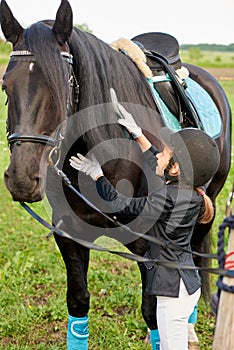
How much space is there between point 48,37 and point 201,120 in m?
1.36

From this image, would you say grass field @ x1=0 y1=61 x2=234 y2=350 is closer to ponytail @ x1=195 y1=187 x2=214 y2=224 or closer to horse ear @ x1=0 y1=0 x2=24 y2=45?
horse ear @ x1=0 y1=0 x2=24 y2=45

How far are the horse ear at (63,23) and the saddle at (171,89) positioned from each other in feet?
2.28

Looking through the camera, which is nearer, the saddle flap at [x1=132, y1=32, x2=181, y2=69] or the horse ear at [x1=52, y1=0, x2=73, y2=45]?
the horse ear at [x1=52, y1=0, x2=73, y2=45]

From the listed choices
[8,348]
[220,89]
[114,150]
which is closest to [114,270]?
[8,348]

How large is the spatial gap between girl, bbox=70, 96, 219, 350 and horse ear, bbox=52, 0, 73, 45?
2.07 feet

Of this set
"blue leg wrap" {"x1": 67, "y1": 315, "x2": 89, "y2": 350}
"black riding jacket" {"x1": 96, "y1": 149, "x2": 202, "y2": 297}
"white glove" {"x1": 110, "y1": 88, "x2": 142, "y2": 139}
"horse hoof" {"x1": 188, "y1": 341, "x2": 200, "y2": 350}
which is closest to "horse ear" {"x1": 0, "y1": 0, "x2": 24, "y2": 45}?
"white glove" {"x1": 110, "y1": 88, "x2": 142, "y2": 139}

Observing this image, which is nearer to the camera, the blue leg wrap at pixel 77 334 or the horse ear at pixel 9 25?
the horse ear at pixel 9 25

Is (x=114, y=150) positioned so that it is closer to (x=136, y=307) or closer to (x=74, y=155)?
(x=74, y=155)

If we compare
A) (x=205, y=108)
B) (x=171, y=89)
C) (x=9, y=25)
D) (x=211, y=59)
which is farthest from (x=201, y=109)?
(x=211, y=59)

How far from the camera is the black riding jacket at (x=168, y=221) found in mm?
2305

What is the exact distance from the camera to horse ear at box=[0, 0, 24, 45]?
2.36 metres

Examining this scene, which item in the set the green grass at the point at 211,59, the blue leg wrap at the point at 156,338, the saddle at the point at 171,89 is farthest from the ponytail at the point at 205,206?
the green grass at the point at 211,59

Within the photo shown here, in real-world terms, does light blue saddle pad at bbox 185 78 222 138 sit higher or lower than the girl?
higher

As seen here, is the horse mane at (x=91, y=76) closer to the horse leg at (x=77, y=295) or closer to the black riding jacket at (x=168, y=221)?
the black riding jacket at (x=168, y=221)
